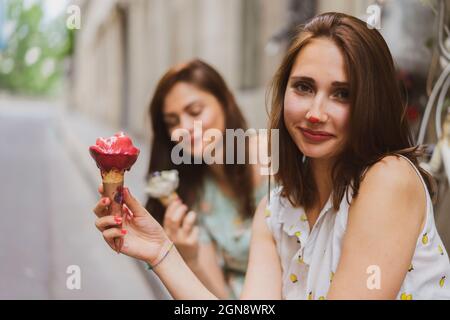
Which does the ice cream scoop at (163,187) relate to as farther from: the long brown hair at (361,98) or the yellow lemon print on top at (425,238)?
the yellow lemon print on top at (425,238)

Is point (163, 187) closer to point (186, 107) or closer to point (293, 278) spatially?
point (186, 107)

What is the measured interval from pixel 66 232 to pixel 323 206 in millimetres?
3744

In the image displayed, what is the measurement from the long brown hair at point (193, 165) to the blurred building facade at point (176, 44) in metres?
0.43

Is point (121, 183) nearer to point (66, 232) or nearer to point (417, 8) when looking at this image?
point (417, 8)

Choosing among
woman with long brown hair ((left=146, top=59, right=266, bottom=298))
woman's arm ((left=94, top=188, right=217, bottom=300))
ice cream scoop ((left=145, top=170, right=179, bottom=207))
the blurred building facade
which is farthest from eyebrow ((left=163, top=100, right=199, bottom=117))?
woman's arm ((left=94, top=188, right=217, bottom=300))

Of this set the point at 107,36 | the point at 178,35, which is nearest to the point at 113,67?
the point at 107,36

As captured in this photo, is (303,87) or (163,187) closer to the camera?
(303,87)

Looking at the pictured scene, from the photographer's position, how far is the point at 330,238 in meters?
1.28

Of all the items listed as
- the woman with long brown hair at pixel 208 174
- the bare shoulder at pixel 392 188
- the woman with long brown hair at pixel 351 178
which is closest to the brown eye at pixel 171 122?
the woman with long brown hair at pixel 208 174

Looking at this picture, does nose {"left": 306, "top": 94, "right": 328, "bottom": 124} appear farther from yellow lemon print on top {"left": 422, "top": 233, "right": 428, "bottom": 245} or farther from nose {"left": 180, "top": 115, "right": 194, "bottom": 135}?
nose {"left": 180, "top": 115, "right": 194, "bottom": 135}

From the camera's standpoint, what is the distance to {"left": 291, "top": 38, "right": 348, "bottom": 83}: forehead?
114cm

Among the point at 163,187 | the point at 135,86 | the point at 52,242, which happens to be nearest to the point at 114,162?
the point at 163,187

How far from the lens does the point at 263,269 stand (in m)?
1.47

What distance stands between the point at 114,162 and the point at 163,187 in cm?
99
